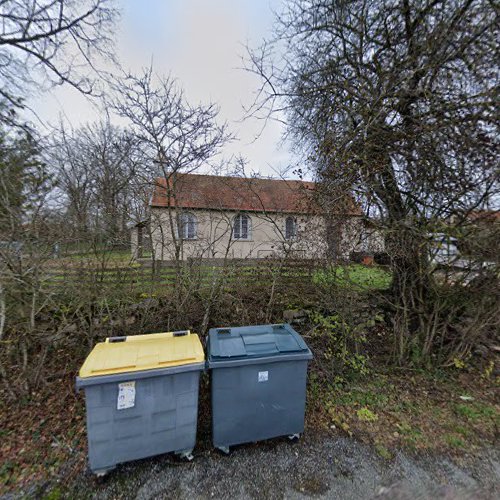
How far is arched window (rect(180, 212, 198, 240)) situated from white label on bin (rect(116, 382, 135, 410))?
9.62 feet

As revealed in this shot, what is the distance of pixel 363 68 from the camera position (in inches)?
170

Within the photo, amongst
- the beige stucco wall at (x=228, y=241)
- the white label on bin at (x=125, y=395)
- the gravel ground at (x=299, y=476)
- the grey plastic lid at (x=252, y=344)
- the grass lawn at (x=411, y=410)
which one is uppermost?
the beige stucco wall at (x=228, y=241)

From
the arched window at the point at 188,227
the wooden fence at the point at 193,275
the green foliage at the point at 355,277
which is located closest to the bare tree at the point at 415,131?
the green foliage at the point at 355,277

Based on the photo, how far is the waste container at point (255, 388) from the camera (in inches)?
89.1

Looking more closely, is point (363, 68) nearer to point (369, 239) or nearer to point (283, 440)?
point (369, 239)

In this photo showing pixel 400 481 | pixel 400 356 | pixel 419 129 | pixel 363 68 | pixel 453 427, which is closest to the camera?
pixel 400 481

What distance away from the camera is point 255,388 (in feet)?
7.60

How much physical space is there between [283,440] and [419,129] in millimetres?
4424

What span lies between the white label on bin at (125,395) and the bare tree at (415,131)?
3.62 meters

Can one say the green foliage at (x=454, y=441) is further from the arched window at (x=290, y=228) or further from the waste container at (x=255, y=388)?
the arched window at (x=290, y=228)

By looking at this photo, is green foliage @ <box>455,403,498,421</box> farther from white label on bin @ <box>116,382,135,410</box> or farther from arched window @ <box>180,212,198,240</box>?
arched window @ <box>180,212,198,240</box>

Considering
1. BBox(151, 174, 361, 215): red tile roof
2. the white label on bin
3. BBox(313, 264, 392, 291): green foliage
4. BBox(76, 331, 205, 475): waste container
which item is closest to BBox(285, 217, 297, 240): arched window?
BBox(151, 174, 361, 215): red tile roof

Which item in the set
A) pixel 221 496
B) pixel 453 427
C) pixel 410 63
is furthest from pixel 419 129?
pixel 221 496

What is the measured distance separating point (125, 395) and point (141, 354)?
12.8 inches
